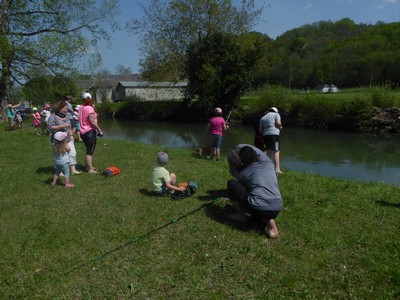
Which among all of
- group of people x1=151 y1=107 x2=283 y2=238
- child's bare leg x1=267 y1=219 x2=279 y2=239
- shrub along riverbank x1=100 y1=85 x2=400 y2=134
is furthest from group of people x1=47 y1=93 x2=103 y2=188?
shrub along riverbank x1=100 y1=85 x2=400 y2=134

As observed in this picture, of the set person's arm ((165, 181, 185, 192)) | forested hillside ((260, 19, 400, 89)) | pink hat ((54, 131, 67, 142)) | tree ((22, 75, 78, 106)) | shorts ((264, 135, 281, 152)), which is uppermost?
forested hillside ((260, 19, 400, 89))

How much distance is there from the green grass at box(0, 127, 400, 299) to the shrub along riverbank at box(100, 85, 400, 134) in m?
18.4

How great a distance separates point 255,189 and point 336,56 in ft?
269

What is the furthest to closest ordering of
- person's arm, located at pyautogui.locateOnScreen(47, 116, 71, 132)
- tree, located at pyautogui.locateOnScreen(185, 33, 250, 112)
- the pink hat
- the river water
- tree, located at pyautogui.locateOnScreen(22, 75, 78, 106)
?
tree, located at pyautogui.locateOnScreen(185, 33, 250, 112) → tree, located at pyautogui.locateOnScreen(22, 75, 78, 106) → the river water → person's arm, located at pyautogui.locateOnScreen(47, 116, 71, 132) → the pink hat

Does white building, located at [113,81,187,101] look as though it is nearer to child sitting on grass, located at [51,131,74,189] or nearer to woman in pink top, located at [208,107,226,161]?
woman in pink top, located at [208,107,226,161]

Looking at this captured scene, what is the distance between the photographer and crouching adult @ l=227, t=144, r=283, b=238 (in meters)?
4.62

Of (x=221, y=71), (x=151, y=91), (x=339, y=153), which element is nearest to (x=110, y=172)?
(x=339, y=153)

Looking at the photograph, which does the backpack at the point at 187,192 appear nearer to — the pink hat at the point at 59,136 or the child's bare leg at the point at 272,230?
the child's bare leg at the point at 272,230

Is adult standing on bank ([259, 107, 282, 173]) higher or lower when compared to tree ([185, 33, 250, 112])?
lower

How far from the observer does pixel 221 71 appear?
31.1 m

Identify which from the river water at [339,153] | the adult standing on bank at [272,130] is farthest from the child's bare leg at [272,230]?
the river water at [339,153]

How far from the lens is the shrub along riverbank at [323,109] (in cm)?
2289

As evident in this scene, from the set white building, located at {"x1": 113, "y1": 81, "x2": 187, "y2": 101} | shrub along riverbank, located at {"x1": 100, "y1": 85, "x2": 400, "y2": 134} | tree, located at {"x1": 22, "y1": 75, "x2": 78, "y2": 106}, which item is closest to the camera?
tree, located at {"x1": 22, "y1": 75, "x2": 78, "y2": 106}

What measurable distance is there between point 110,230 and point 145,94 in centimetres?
5675
